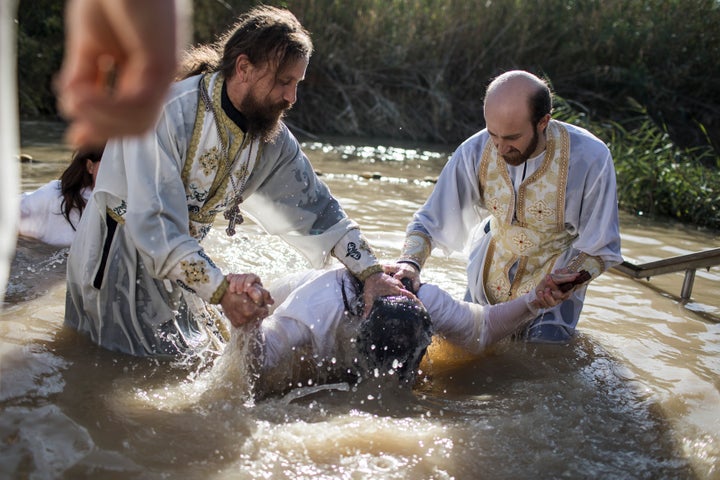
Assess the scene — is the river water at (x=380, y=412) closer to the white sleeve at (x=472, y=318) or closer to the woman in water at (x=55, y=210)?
the white sleeve at (x=472, y=318)

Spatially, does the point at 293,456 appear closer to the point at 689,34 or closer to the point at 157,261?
the point at 157,261

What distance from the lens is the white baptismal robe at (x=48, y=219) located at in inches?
214

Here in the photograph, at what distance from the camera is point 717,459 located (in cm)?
323

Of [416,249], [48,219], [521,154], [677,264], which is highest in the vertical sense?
[521,154]

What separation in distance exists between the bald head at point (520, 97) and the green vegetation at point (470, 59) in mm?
8373

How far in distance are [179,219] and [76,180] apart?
1848mm

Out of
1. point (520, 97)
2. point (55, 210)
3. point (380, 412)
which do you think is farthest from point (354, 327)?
point (55, 210)

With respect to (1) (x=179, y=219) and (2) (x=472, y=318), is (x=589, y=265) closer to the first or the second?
(2) (x=472, y=318)

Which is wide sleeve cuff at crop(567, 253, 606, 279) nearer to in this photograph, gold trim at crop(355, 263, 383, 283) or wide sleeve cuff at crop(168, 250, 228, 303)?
gold trim at crop(355, 263, 383, 283)

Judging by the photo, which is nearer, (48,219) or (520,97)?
(520,97)

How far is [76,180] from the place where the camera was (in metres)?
5.14

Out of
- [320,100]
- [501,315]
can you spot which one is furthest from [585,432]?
[320,100]

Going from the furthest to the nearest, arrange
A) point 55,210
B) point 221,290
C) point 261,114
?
point 55,210 < point 261,114 < point 221,290

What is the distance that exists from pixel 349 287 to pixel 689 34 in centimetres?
1179
